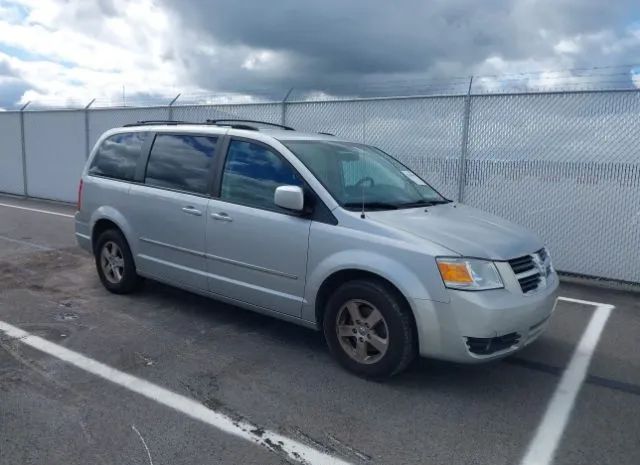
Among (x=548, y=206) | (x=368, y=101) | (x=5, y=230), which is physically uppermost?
(x=368, y=101)

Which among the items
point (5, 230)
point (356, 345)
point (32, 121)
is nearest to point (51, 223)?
point (5, 230)

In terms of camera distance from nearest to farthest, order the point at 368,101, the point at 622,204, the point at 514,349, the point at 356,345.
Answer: the point at 514,349 < the point at 356,345 < the point at 622,204 < the point at 368,101

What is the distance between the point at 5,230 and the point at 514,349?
9.48 m

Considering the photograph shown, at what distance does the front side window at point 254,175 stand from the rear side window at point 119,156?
1.43 m

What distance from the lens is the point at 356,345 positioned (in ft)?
13.4

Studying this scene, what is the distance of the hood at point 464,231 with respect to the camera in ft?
12.5

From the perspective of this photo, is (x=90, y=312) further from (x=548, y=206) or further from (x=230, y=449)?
(x=548, y=206)

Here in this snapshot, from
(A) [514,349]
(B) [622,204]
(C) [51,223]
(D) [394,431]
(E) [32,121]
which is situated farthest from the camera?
(E) [32,121]

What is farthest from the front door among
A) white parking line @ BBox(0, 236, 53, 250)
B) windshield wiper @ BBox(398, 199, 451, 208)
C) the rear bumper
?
white parking line @ BBox(0, 236, 53, 250)

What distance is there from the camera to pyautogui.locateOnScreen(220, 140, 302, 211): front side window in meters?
4.53

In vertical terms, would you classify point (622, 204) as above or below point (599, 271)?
above

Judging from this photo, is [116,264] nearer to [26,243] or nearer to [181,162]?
[181,162]

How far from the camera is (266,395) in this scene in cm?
379

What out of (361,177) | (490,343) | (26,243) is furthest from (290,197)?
(26,243)
